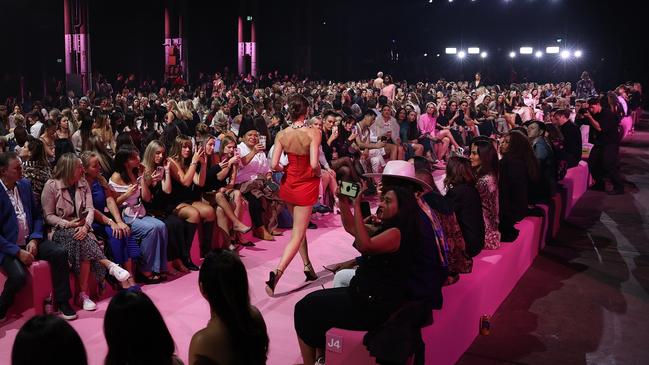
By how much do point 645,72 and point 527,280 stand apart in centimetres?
2679

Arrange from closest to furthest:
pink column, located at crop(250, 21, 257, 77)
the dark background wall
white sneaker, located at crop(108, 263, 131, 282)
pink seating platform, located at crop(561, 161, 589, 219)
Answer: white sneaker, located at crop(108, 263, 131, 282), pink seating platform, located at crop(561, 161, 589, 219), the dark background wall, pink column, located at crop(250, 21, 257, 77)

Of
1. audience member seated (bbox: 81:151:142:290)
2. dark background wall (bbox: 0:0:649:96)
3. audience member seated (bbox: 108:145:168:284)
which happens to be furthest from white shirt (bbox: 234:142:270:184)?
dark background wall (bbox: 0:0:649:96)

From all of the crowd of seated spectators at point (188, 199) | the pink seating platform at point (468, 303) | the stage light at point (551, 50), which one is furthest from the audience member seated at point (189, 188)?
the stage light at point (551, 50)

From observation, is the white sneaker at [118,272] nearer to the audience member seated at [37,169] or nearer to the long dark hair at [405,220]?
the audience member seated at [37,169]

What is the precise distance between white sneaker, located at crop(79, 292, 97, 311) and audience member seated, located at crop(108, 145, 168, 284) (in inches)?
24.8

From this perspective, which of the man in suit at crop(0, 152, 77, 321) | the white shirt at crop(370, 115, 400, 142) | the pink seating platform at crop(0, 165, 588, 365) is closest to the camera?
the pink seating platform at crop(0, 165, 588, 365)

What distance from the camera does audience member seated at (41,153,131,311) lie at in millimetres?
5230

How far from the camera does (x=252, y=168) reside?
736cm

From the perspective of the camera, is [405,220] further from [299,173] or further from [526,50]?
[526,50]

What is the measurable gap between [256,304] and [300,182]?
1012mm

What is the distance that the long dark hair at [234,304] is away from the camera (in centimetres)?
260

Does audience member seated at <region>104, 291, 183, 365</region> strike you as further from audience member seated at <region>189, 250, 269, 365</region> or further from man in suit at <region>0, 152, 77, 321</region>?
man in suit at <region>0, 152, 77, 321</region>

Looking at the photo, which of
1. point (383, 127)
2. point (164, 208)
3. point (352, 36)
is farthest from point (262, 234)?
point (352, 36)

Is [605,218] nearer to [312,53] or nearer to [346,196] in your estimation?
[346,196]
